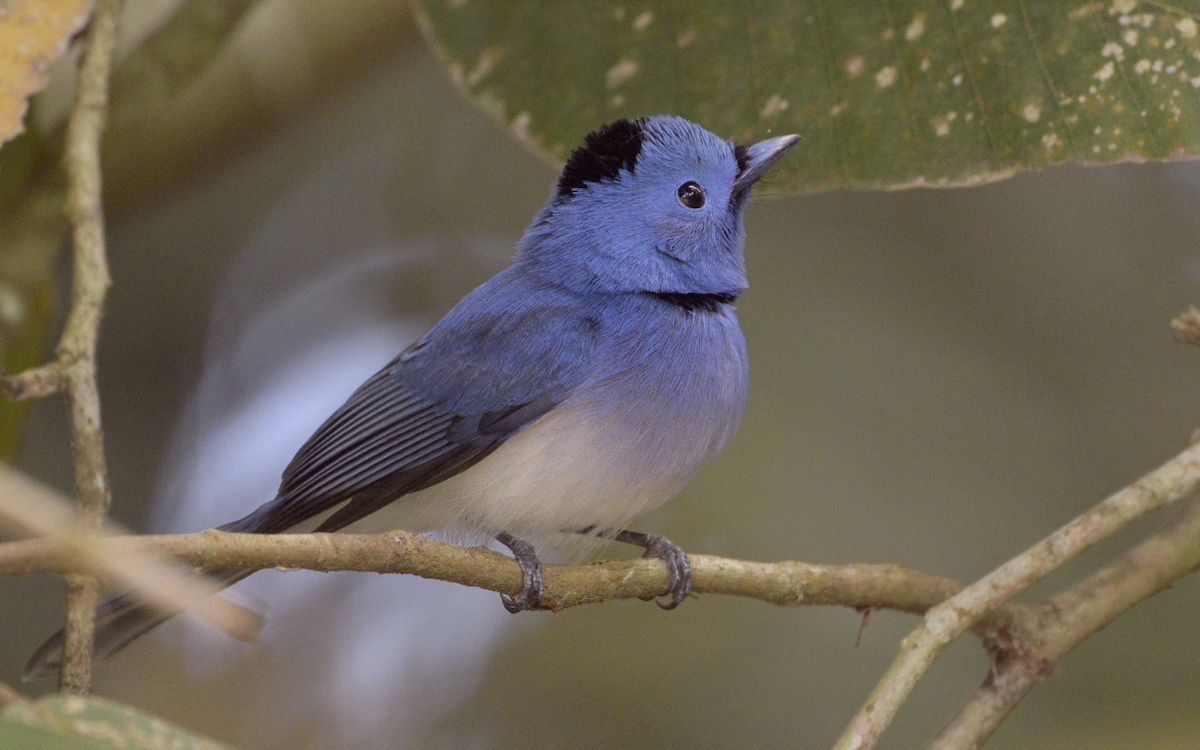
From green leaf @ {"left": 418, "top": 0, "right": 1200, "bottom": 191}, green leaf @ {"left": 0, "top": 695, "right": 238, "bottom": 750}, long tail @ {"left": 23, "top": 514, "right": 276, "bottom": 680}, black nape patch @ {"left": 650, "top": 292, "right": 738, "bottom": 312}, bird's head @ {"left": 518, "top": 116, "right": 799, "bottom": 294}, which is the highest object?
green leaf @ {"left": 418, "top": 0, "right": 1200, "bottom": 191}

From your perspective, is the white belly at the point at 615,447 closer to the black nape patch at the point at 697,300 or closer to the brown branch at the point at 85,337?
the black nape patch at the point at 697,300

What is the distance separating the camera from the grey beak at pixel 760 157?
2186mm

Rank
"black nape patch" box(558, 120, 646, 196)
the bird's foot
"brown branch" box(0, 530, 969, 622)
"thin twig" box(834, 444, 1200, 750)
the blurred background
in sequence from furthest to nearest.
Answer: the blurred background, "black nape patch" box(558, 120, 646, 196), the bird's foot, "thin twig" box(834, 444, 1200, 750), "brown branch" box(0, 530, 969, 622)

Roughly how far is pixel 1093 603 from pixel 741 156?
1.13 metres

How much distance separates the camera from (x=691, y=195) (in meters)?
2.33

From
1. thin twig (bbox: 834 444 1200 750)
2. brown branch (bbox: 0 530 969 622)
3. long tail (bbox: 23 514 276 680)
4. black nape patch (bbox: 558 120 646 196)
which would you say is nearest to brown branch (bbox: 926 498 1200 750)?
thin twig (bbox: 834 444 1200 750)

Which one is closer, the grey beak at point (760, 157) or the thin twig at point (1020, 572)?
the thin twig at point (1020, 572)

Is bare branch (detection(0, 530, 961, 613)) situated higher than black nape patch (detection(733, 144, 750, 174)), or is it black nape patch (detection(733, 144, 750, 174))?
black nape patch (detection(733, 144, 750, 174))

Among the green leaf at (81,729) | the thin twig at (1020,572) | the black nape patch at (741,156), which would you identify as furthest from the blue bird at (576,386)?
Answer: the green leaf at (81,729)

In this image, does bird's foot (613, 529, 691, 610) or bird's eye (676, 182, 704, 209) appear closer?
bird's foot (613, 529, 691, 610)

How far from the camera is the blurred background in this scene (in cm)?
329

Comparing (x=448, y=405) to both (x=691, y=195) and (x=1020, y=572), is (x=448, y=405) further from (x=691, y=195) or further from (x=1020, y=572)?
(x=1020, y=572)

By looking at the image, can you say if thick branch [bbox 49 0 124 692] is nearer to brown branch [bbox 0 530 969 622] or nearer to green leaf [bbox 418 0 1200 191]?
brown branch [bbox 0 530 969 622]

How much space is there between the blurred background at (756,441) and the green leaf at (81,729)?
7.33 ft
